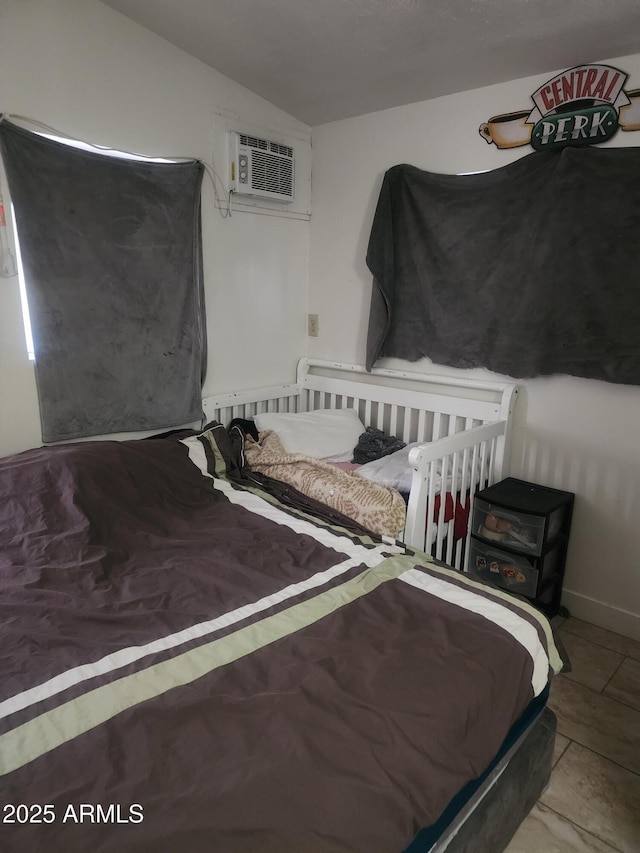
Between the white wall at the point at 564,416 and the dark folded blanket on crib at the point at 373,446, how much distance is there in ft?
1.30

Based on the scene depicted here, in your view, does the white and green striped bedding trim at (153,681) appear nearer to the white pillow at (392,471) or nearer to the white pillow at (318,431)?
the white pillow at (392,471)

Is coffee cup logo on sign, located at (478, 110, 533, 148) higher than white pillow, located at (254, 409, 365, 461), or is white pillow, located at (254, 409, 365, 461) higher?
coffee cup logo on sign, located at (478, 110, 533, 148)

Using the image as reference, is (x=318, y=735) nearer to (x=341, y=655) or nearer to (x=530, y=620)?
(x=341, y=655)

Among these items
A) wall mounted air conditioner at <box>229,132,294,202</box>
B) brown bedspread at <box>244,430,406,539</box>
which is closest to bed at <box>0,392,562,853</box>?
brown bedspread at <box>244,430,406,539</box>

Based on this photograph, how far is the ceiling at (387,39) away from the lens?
191cm

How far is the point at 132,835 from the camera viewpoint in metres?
0.85

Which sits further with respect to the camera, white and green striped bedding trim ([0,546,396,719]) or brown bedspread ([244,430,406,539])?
brown bedspread ([244,430,406,539])

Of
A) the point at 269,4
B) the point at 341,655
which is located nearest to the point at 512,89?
the point at 269,4

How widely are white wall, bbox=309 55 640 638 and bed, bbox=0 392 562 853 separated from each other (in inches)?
39.7

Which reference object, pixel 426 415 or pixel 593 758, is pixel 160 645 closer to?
pixel 593 758

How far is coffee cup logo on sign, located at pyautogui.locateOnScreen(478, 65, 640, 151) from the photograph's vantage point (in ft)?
6.75

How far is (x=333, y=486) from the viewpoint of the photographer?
7.34ft

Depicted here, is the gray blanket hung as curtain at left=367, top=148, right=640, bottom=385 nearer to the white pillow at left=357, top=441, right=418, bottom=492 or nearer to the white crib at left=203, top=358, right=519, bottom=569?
the white crib at left=203, top=358, right=519, bottom=569

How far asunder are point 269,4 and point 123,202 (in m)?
0.93
